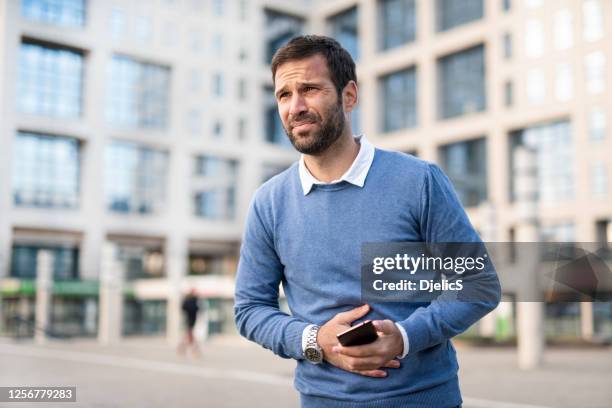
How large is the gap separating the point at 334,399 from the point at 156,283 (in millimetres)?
42958

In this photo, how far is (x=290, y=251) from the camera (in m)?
2.23

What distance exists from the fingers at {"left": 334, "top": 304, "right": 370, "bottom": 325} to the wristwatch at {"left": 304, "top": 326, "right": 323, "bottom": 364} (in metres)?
0.09

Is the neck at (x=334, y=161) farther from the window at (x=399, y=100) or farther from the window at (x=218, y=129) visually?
the window at (x=218, y=129)

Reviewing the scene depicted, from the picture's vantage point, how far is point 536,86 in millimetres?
40281

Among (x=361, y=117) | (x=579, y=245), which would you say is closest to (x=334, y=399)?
(x=579, y=245)

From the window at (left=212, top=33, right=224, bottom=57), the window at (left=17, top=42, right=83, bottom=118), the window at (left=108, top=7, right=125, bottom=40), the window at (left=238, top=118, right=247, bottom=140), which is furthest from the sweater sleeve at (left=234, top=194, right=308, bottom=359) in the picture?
the window at (left=238, top=118, right=247, bottom=140)

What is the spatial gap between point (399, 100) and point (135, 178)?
18862 mm

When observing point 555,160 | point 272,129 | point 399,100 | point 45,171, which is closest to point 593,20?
point 555,160

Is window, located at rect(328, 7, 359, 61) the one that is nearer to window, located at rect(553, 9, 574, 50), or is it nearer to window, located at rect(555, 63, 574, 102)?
window, located at rect(553, 9, 574, 50)

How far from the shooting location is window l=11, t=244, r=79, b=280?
43797mm

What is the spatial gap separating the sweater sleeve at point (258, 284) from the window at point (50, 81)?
26.3 meters

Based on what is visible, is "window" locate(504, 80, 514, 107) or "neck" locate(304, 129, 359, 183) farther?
"window" locate(504, 80, 514, 107)

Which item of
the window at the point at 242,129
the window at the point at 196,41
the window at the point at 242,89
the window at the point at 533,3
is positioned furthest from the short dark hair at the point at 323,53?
the window at the point at 242,129

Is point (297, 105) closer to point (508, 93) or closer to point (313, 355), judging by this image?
point (313, 355)
